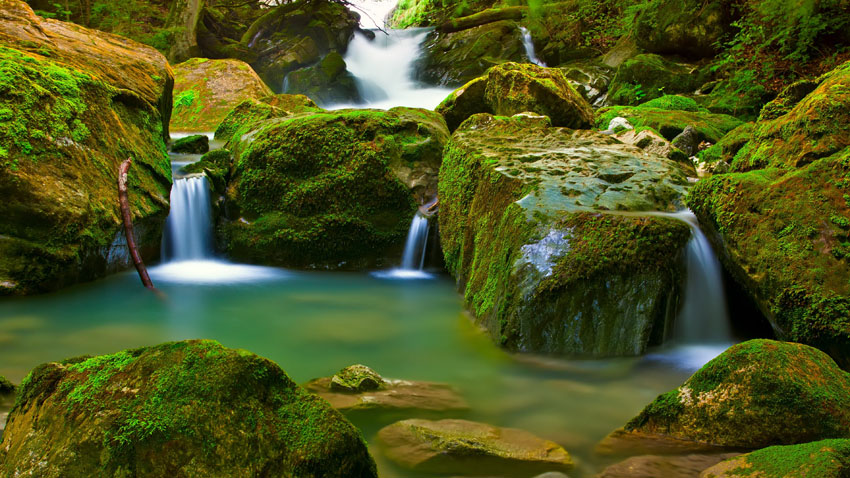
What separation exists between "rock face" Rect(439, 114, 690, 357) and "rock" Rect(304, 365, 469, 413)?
0.94m

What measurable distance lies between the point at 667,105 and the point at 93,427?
37.0 feet

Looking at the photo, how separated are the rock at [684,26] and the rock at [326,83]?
815 cm

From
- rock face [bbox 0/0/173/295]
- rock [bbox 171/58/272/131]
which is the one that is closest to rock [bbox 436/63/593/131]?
rock face [bbox 0/0/173/295]

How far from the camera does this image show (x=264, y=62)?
18.1 metres

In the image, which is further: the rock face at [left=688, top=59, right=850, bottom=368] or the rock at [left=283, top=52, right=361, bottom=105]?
the rock at [left=283, top=52, right=361, bottom=105]

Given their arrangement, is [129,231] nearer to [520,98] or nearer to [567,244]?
[567,244]

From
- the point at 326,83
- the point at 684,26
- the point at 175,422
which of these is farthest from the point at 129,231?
the point at 684,26

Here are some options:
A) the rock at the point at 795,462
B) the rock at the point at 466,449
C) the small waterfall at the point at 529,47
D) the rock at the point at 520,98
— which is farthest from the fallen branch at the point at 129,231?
the small waterfall at the point at 529,47

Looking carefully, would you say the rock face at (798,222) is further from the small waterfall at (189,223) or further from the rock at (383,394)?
the small waterfall at (189,223)

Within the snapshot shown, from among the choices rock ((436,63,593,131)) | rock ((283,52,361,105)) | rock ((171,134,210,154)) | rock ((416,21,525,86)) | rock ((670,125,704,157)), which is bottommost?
rock ((171,134,210,154))

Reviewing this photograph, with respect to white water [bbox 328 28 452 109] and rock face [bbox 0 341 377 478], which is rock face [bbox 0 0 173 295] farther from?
white water [bbox 328 28 452 109]

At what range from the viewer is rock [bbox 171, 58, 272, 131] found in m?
12.8

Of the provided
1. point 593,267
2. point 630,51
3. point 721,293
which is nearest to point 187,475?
point 593,267

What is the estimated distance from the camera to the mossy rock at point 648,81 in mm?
12789
